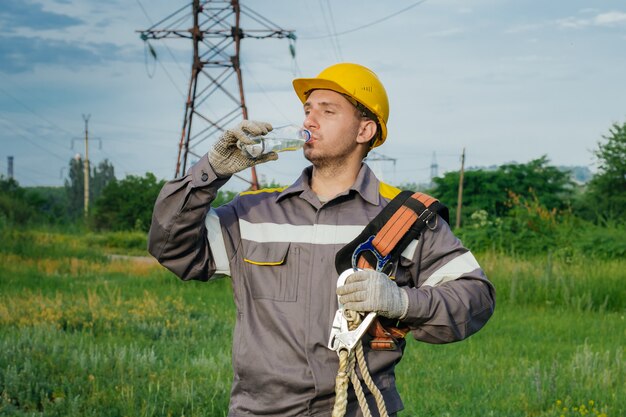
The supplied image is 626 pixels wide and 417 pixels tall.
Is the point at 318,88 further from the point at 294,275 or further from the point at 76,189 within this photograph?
the point at 76,189

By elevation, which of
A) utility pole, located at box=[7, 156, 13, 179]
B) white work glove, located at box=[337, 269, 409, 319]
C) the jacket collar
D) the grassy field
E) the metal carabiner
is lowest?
the grassy field

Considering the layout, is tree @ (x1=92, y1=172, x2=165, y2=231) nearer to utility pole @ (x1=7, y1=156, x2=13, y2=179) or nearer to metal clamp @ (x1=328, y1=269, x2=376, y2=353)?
metal clamp @ (x1=328, y1=269, x2=376, y2=353)

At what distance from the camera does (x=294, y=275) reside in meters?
3.66

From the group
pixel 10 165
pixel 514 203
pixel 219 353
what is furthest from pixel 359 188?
pixel 10 165

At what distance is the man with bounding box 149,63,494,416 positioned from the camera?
3.56m

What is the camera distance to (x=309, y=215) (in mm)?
3777

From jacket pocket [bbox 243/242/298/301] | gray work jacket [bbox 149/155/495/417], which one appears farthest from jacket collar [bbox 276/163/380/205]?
jacket pocket [bbox 243/242/298/301]

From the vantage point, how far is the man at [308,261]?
3.56m

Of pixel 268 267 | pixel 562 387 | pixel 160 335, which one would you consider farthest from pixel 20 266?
pixel 268 267

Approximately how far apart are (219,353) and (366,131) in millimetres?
5121

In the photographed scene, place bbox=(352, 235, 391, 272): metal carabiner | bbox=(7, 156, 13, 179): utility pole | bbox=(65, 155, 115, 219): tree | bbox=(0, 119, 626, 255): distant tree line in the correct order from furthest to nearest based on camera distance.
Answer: bbox=(7, 156, 13, 179): utility pole, bbox=(65, 155, 115, 219): tree, bbox=(0, 119, 626, 255): distant tree line, bbox=(352, 235, 391, 272): metal carabiner

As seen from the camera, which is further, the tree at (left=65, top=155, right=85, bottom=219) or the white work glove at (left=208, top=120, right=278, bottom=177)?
the tree at (left=65, top=155, right=85, bottom=219)

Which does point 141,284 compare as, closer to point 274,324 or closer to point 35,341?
point 35,341

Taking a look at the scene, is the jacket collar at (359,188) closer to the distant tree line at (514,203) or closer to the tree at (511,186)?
the distant tree line at (514,203)
